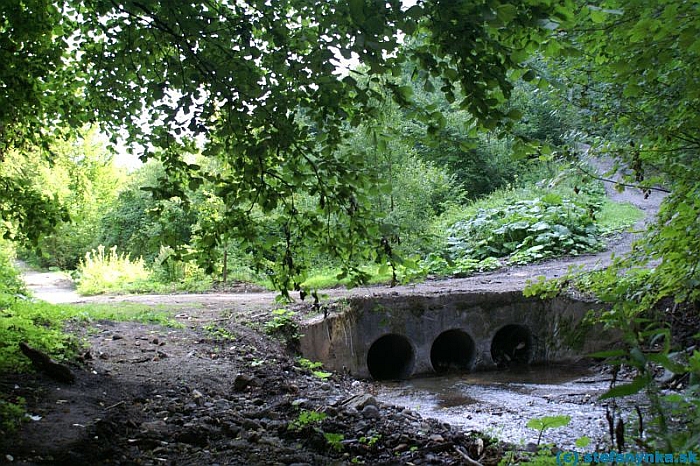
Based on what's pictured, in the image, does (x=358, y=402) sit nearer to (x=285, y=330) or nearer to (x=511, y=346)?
(x=285, y=330)

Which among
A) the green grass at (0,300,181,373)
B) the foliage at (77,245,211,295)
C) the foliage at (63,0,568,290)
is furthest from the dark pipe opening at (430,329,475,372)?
the foliage at (63,0,568,290)

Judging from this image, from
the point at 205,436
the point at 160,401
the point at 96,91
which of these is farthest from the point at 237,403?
the point at 96,91

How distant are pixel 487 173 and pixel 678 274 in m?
25.3

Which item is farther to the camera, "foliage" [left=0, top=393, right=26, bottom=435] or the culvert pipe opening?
the culvert pipe opening

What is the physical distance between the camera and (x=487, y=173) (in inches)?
1136

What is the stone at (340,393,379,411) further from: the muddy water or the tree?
the tree

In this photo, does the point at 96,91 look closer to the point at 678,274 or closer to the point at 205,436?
the point at 205,436

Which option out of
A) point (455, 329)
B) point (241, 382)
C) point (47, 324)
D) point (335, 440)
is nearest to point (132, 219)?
point (455, 329)

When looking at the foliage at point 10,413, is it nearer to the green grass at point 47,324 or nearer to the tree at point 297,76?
the green grass at point 47,324

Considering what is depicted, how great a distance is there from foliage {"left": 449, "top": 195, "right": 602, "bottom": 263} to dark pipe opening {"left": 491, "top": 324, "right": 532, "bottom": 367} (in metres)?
3.65

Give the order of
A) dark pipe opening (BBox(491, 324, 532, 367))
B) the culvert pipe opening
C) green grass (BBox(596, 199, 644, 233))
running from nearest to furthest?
1. the culvert pipe opening
2. dark pipe opening (BBox(491, 324, 532, 367))
3. green grass (BBox(596, 199, 644, 233))

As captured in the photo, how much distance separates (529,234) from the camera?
17891 mm

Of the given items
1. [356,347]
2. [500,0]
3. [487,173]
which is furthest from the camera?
[487,173]

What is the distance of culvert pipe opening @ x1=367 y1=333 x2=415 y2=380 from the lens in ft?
38.6
